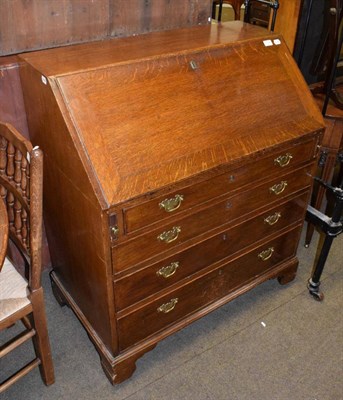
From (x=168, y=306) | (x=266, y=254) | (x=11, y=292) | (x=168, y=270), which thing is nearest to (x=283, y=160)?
(x=266, y=254)

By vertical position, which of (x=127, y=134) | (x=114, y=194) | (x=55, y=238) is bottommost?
(x=55, y=238)

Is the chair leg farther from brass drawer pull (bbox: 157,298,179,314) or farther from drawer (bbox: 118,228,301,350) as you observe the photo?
brass drawer pull (bbox: 157,298,179,314)

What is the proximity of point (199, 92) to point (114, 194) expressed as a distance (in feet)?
1.77

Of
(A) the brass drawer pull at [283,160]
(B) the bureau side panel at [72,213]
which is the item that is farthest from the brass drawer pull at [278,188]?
(B) the bureau side panel at [72,213]

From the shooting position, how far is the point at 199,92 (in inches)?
61.0

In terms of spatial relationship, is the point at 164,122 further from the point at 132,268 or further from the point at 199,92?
the point at 132,268

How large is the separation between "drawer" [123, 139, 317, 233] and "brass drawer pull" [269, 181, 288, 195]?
77 mm

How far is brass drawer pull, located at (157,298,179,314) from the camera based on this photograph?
5.68ft

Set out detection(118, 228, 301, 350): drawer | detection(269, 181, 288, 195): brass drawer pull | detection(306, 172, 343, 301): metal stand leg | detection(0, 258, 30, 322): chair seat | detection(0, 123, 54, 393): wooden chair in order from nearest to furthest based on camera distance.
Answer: detection(0, 123, 54, 393): wooden chair
detection(0, 258, 30, 322): chair seat
detection(118, 228, 301, 350): drawer
detection(269, 181, 288, 195): brass drawer pull
detection(306, 172, 343, 301): metal stand leg

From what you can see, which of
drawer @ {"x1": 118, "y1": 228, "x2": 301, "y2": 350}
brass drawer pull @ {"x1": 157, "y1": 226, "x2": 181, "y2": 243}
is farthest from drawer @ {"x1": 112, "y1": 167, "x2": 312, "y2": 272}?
drawer @ {"x1": 118, "y1": 228, "x2": 301, "y2": 350}

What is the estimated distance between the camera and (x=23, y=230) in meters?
1.50

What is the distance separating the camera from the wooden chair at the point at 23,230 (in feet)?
4.30

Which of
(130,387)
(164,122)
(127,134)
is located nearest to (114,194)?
(127,134)

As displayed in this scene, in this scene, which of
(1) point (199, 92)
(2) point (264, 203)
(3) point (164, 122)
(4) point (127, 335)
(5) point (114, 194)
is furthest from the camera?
(2) point (264, 203)
